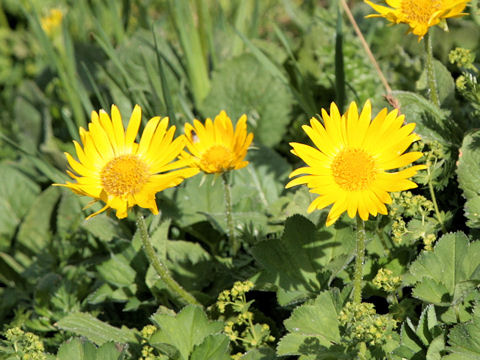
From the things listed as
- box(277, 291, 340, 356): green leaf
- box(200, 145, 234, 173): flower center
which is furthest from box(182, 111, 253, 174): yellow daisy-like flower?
box(277, 291, 340, 356): green leaf

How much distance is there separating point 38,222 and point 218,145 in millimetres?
1214

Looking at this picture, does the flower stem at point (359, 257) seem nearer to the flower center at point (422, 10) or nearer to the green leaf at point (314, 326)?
the green leaf at point (314, 326)

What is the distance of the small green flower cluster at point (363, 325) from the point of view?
5.34 ft

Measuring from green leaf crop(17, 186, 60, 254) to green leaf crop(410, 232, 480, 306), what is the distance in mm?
1874

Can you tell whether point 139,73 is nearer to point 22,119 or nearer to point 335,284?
point 22,119

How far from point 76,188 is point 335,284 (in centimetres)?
97

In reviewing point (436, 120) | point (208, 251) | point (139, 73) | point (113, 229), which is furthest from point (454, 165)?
point (139, 73)

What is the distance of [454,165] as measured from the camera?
2.36 meters

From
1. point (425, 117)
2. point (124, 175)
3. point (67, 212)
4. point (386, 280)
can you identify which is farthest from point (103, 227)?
point (425, 117)

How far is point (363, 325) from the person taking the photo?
1.62 m

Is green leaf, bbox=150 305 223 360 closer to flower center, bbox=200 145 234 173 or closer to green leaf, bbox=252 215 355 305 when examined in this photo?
green leaf, bbox=252 215 355 305

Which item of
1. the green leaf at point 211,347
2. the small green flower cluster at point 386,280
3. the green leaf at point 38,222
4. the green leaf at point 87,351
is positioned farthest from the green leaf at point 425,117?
the green leaf at point 38,222

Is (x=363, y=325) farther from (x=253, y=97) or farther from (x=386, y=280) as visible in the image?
(x=253, y=97)

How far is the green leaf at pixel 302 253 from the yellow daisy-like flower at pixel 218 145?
296 mm
